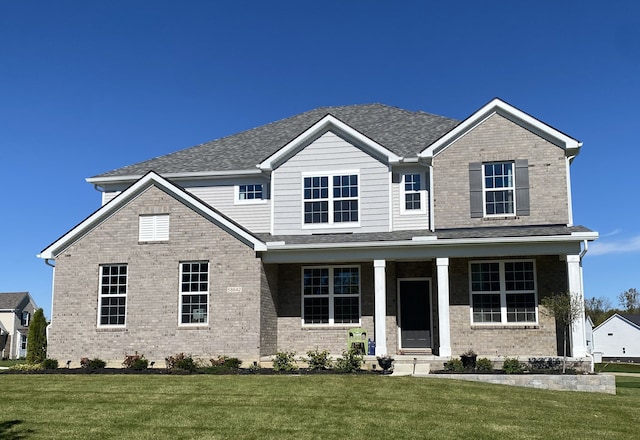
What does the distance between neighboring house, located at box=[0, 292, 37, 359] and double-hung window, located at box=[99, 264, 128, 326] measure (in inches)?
1956

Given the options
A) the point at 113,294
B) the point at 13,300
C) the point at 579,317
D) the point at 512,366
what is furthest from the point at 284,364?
the point at 13,300

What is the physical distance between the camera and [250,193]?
23469 millimetres

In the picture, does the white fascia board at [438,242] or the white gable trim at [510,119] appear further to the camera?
the white gable trim at [510,119]

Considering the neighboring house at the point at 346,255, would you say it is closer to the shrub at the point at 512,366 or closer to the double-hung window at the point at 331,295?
the double-hung window at the point at 331,295

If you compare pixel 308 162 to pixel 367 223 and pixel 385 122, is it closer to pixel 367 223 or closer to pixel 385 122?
pixel 367 223

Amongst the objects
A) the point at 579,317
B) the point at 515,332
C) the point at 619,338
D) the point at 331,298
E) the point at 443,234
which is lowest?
the point at 619,338

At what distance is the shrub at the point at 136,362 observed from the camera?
18953 millimetres

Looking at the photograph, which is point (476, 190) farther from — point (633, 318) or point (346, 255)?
point (633, 318)

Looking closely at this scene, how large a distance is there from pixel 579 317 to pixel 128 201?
1428cm

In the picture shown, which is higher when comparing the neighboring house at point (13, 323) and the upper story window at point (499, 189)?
the upper story window at point (499, 189)

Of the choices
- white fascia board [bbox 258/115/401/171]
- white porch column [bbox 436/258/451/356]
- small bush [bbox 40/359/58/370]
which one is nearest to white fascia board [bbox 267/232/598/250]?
white porch column [bbox 436/258/451/356]

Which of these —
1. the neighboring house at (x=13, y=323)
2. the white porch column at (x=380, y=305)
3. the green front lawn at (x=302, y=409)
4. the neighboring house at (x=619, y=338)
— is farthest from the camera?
the neighboring house at (x=619, y=338)

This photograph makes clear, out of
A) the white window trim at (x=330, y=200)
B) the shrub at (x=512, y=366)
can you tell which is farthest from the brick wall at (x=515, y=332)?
the white window trim at (x=330, y=200)

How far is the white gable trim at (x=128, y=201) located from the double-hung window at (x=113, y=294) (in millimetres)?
1471
